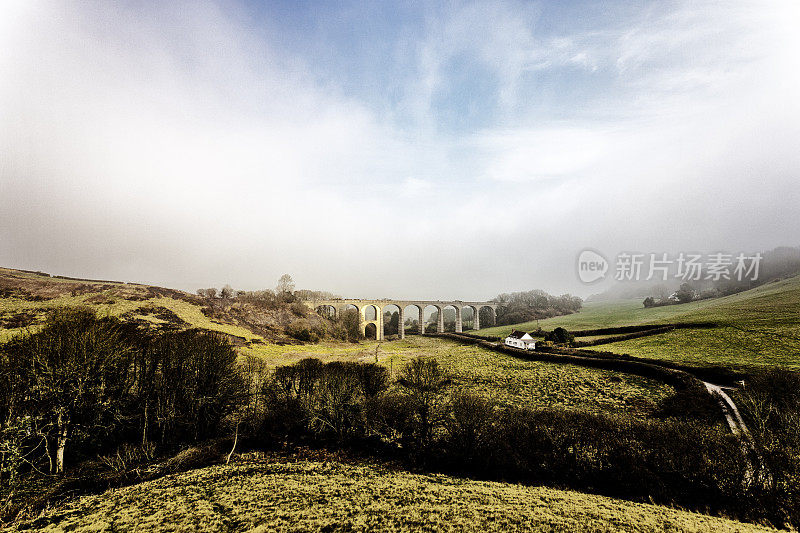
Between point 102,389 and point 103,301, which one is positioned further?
point 103,301

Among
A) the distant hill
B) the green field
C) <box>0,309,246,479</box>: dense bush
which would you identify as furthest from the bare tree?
<box>0,309,246,479</box>: dense bush

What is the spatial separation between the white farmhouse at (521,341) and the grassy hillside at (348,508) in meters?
46.5

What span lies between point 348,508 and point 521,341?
55330 millimetres

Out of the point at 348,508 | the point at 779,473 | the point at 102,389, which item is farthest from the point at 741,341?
the point at 102,389

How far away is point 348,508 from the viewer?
14367 mm

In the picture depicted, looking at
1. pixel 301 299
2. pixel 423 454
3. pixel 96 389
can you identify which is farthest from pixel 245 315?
pixel 423 454

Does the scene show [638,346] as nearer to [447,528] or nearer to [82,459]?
[447,528]

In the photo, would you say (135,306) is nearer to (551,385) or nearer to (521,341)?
(551,385)

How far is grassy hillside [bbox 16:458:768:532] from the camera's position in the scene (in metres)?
12.8

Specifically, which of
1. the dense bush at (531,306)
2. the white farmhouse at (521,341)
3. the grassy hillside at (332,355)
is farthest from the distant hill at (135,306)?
Result: the dense bush at (531,306)

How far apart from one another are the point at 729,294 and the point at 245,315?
144 m

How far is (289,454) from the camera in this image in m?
22.4

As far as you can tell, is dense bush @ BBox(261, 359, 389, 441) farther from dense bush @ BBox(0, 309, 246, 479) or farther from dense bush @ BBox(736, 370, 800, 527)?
dense bush @ BBox(736, 370, 800, 527)

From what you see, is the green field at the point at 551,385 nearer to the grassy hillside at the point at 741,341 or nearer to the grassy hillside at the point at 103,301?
the grassy hillside at the point at 741,341
